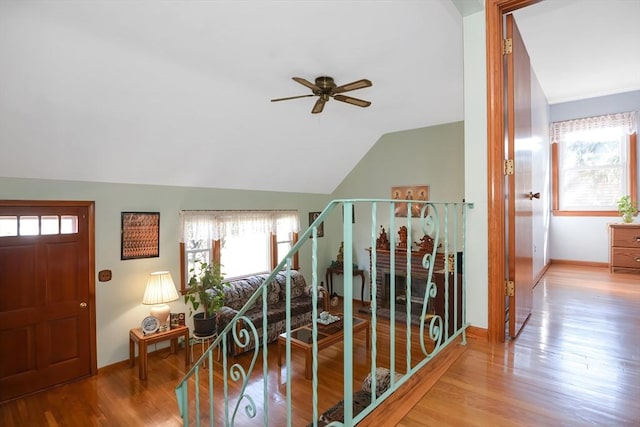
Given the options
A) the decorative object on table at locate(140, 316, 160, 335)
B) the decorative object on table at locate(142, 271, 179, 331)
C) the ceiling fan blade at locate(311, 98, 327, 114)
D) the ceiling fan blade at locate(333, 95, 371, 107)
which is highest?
the ceiling fan blade at locate(333, 95, 371, 107)

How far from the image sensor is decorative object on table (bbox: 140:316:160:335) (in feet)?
13.6

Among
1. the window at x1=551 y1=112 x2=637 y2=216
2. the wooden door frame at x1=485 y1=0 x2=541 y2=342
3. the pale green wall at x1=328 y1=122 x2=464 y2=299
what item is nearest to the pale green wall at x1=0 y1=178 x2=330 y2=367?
the pale green wall at x1=328 y1=122 x2=464 y2=299

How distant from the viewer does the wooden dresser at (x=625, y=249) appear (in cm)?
439

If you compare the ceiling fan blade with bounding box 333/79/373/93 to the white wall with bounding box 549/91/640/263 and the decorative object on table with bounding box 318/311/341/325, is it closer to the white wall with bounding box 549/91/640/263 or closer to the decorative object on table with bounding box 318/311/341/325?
the decorative object on table with bounding box 318/311/341/325

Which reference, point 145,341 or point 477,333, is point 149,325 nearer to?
point 145,341

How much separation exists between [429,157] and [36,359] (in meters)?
5.92

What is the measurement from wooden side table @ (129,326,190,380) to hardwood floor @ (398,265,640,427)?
3.69m

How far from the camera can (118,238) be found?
417 cm

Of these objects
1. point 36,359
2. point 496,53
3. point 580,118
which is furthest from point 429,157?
point 36,359

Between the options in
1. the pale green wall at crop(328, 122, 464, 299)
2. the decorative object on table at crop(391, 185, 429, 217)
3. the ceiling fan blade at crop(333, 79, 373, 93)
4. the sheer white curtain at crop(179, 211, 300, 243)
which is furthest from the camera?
the decorative object on table at crop(391, 185, 429, 217)

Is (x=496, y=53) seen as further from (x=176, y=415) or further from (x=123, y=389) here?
(x=123, y=389)

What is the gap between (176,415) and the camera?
10.9 feet

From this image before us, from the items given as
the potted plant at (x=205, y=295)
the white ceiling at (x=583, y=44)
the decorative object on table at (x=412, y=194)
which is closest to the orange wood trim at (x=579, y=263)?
the decorative object on table at (x=412, y=194)

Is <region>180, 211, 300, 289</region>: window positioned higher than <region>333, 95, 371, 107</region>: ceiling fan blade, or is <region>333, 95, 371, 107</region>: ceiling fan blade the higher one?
<region>333, 95, 371, 107</region>: ceiling fan blade
